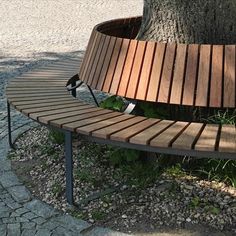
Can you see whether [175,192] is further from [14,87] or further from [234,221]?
[14,87]

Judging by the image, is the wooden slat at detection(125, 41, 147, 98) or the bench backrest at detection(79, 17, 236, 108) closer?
the bench backrest at detection(79, 17, 236, 108)

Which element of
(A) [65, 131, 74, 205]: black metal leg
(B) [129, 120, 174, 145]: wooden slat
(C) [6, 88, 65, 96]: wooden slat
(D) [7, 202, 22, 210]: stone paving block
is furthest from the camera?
(C) [6, 88, 65, 96]: wooden slat

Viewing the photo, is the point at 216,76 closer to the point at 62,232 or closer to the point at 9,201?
the point at 62,232

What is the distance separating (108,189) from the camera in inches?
137

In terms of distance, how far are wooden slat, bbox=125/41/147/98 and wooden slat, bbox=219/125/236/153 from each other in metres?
0.71

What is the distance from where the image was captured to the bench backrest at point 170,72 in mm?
3322

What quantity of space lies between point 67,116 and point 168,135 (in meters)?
0.75

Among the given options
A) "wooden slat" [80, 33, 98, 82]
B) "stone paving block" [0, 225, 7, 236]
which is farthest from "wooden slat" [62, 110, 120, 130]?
"stone paving block" [0, 225, 7, 236]

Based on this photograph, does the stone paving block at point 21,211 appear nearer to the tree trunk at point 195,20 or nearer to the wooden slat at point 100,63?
the wooden slat at point 100,63

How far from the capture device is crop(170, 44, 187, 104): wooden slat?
3385 mm

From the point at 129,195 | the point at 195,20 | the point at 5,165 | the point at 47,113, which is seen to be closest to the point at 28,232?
the point at 129,195

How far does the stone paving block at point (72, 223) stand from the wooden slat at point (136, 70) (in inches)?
37.1

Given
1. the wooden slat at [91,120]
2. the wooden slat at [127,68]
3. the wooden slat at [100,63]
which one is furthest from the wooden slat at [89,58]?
the wooden slat at [91,120]

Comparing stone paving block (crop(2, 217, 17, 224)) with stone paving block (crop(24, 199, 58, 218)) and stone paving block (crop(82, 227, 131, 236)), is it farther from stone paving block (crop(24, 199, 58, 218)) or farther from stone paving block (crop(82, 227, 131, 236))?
stone paving block (crop(82, 227, 131, 236))
